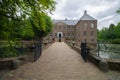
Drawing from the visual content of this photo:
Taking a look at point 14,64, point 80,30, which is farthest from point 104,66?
point 80,30

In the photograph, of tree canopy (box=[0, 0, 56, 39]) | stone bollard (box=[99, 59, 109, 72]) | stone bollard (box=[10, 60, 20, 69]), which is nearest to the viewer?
tree canopy (box=[0, 0, 56, 39])

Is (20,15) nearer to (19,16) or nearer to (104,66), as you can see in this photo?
(19,16)

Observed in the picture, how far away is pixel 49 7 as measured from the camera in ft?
31.7

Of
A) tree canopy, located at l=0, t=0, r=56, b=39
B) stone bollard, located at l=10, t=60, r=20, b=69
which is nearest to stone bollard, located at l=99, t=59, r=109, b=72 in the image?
tree canopy, located at l=0, t=0, r=56, b=39

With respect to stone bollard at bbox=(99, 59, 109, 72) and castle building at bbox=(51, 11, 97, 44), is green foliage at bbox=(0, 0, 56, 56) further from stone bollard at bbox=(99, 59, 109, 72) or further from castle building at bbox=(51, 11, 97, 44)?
castle building at bbox=(51, 11, 97, 44)

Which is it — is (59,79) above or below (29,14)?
below

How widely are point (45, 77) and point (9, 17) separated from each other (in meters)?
2.99

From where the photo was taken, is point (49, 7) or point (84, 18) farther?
point (84, 18)

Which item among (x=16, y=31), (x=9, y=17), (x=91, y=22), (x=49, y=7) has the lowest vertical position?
(x=16, y=31)

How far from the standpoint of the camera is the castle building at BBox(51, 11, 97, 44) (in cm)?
6912

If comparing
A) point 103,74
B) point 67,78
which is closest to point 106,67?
point 103,74

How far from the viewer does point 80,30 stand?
70312 millimetres

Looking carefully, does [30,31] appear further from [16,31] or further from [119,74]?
[119,74]

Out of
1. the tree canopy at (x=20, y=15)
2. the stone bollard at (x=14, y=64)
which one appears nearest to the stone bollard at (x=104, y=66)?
the tree canopy at (x=20, y=15)
